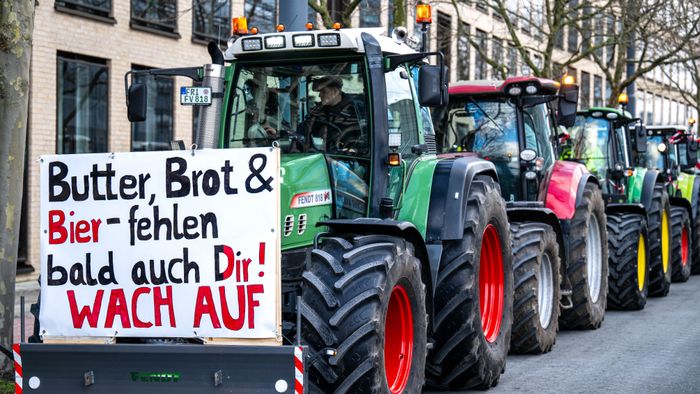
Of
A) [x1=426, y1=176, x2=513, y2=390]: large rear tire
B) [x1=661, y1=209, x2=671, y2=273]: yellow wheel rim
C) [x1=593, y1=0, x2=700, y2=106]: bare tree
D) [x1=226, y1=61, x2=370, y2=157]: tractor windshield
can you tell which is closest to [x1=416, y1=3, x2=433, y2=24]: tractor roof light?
[x1=226, y1=61, x2=370, y2=157]: tractor windshield

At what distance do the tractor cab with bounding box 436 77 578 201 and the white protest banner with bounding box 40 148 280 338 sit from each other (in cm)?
583

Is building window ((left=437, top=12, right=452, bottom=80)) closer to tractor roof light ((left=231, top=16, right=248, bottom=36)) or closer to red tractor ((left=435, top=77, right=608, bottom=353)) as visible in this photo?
red tractor ((left=435, top=77, right=608, bottom=353))

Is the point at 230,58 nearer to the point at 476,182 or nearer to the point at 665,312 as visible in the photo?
the point at 476,182

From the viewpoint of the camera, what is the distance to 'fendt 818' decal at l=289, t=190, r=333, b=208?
7285 millimetres

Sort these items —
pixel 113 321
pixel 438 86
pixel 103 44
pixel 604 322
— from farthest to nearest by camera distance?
pixel 103 44
pixel 604 322
pixel 438 86
pixel 113 321

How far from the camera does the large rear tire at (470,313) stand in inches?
323

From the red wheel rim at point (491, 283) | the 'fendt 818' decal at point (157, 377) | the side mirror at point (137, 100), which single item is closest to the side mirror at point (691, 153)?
the red wheel rim at point (491, 283)

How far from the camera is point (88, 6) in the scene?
19094mm

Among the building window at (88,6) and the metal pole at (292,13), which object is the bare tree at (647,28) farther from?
the metal pole at (292,13)

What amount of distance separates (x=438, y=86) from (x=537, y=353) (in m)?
3.76

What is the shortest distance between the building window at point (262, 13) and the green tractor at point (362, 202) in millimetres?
14109

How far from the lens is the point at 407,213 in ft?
26.8

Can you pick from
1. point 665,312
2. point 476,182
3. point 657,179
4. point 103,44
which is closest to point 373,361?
point 476,182

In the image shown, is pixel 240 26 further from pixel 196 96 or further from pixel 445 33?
pixel 445 33
